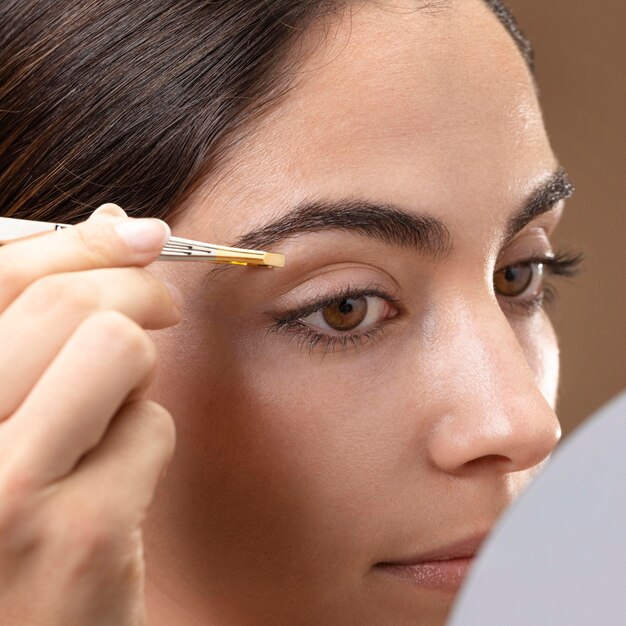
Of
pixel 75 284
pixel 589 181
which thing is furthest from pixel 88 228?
pixel 589 181

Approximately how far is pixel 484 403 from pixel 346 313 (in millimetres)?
156

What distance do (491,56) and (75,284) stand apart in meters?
0.51

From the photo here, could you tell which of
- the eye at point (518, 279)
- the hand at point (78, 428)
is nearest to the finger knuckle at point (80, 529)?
the hand at point (78, 428)

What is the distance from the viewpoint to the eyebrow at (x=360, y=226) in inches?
32.7

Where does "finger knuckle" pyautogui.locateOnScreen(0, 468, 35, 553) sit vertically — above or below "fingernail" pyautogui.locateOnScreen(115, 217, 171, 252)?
below

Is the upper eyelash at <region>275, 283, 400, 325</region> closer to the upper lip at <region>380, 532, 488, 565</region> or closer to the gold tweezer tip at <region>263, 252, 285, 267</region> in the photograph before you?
the gold tweezer tip at <region>263, 252, 285, 267</region>

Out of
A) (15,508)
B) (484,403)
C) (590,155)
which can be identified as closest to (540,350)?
(484,403)

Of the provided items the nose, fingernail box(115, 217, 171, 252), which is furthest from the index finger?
the nose

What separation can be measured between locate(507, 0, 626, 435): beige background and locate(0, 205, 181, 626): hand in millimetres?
1756

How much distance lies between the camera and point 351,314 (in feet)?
2.88

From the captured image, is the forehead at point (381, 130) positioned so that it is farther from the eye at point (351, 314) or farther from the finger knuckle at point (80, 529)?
the finger knuckle at point (80, 529)

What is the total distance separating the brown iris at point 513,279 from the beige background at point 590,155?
1246 mm

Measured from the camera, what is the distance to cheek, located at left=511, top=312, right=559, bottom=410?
1062 millimetres

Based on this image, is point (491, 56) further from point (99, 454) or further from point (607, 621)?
point (607, 621)
